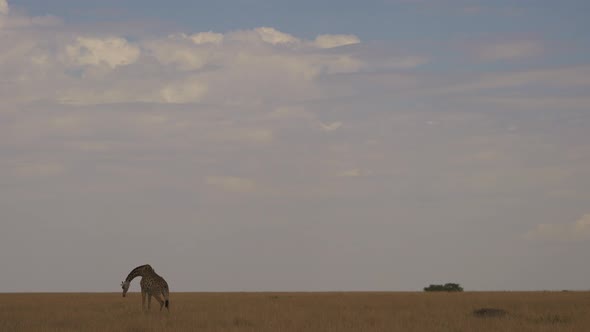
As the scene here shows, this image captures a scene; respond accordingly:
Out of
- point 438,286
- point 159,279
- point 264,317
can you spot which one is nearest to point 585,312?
point 264,317

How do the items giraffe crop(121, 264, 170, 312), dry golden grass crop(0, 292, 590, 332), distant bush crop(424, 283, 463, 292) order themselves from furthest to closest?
distant bush crop(424, 283, 463, 292) → giraffe crop(121, 264, 170, 312) → dry golden grass crop(0, 292, 590, 332)

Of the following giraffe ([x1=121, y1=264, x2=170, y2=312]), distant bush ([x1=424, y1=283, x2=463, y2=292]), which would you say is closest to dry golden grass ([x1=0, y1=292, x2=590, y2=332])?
giraffe ([x1=121, y1=264, x2=170, y2=312])

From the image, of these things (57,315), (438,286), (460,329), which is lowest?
(460,329)

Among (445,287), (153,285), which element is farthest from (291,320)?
(445,287)

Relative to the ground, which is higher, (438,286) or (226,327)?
(438,286)

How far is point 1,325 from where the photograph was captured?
22.0m

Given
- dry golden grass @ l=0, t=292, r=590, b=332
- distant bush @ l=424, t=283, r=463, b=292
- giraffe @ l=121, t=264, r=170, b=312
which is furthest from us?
distant bush @ l=424, t=283, r=463, b=292

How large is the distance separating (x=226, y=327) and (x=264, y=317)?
301 centimetres

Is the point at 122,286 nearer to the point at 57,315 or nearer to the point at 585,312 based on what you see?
the point at 57,315

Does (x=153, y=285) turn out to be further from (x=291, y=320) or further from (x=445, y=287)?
(x=445, y=287)

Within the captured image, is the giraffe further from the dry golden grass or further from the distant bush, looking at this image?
the distant bush

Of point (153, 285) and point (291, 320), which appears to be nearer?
point (291, 320)

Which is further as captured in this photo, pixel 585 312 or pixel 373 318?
pixel 585 312

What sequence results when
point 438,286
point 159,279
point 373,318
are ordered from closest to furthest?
point 373,318, point 159,279, point 438,286
